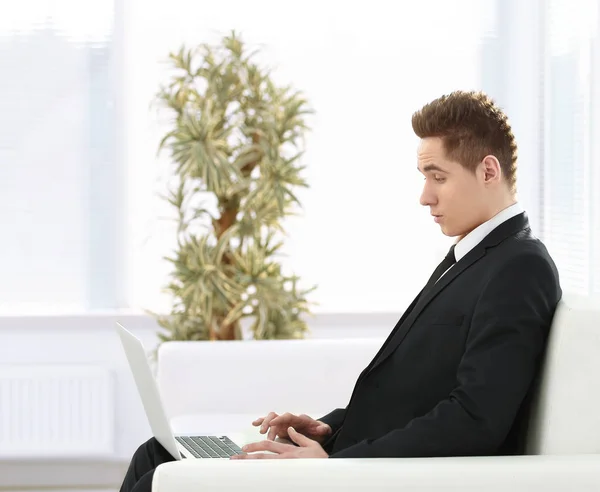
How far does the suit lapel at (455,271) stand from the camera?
2.11 m

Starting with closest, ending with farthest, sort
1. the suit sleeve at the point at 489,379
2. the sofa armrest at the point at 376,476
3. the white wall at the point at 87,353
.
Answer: the sofa armrest at the point at 376,476 → the suit sleeve at the point at 489,379 → the white wall at the point at 87,353

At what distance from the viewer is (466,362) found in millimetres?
1925

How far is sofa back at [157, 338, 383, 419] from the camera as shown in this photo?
3764 mm

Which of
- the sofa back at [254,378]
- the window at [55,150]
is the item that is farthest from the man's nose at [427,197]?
the window at [55,150]

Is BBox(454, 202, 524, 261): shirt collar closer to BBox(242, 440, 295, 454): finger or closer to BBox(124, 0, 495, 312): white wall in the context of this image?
BBox(242, 440, 295, 454): finger

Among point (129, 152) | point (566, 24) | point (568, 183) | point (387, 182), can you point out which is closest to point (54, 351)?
point (129, 152)

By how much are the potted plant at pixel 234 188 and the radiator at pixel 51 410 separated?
73cm

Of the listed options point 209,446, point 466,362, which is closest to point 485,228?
point 466,362

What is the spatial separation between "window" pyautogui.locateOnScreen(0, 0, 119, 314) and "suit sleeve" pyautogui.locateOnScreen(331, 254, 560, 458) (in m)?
3.23

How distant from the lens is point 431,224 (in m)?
5.02

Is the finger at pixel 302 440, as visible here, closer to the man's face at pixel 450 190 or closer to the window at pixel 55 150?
the man's face at pixel 450 190

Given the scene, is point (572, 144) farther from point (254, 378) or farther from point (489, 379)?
point (489, 379)

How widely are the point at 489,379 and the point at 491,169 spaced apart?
1.64 feet

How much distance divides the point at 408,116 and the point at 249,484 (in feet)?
11.5
